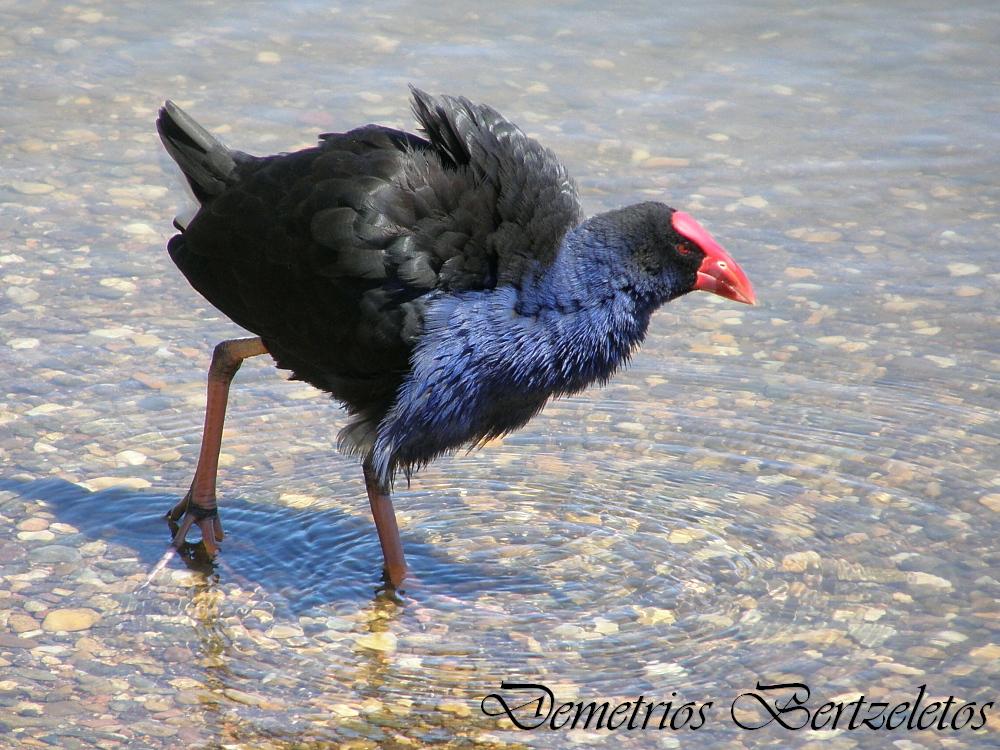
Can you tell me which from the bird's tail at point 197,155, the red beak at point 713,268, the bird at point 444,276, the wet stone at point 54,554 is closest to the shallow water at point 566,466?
the wet stone at point 54,554

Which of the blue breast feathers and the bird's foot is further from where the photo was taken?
the bird's foot

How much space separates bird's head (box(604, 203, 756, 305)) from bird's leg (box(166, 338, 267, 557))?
1335mm

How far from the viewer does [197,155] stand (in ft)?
15.6

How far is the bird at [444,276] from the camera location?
13.7ft

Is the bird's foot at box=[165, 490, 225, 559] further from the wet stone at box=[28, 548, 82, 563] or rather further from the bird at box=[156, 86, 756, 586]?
the bird at box=[156, 86, 756, 586]

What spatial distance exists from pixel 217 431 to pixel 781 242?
3177mm

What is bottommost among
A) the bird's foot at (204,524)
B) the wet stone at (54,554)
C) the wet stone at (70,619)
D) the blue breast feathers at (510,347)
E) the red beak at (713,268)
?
the wet stone at (70,619)

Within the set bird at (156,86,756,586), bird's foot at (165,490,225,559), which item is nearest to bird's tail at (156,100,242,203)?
bird at (156,86,756,586)

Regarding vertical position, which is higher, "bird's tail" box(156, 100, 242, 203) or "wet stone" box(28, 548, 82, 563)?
"bird's tail" box(156, 100, 242, 203)

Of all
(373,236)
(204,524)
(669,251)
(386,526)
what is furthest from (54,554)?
(669,251)

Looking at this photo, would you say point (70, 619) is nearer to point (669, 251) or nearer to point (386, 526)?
point (386, 526)

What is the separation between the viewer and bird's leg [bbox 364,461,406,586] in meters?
4.52

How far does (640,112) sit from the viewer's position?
825cm

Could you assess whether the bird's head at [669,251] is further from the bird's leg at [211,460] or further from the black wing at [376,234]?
the bird's leg at [211,460]
